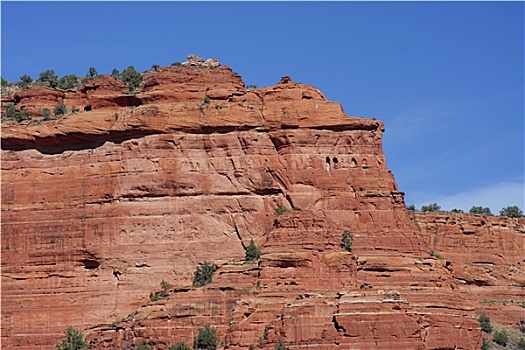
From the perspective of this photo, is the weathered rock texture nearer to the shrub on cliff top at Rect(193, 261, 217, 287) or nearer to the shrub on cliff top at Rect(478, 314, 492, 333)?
the shrub on cliff top at Rect(193, 261, 217, 287)

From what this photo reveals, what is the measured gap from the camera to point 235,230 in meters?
127

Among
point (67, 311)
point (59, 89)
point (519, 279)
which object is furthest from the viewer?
point (519, 279)

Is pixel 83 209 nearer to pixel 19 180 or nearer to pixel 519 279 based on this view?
pixel 19 180

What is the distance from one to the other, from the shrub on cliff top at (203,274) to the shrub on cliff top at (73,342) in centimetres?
713

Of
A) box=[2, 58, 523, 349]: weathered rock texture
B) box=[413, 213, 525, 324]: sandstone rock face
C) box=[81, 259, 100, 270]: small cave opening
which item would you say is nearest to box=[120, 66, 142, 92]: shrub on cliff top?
box=[2, 58, 523, 349]: weathered rock texture

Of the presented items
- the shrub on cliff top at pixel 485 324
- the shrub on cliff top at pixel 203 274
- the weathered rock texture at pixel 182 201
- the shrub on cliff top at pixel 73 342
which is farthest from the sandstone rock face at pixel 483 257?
the shrub on cliff top at pixel 73 342

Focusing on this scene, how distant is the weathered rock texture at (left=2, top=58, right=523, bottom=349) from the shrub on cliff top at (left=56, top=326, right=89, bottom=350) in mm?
726

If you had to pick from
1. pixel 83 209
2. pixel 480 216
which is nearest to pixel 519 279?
pixel 480 216

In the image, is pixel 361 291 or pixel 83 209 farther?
pixel 83 209

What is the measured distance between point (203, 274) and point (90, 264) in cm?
745

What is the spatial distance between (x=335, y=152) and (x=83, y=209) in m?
15.2

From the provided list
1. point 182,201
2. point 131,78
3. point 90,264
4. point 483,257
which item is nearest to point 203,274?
point 182,201

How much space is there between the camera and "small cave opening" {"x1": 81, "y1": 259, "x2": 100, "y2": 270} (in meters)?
127

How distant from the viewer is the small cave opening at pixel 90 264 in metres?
127
